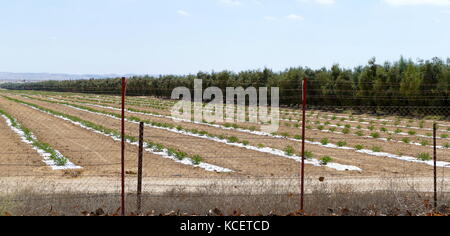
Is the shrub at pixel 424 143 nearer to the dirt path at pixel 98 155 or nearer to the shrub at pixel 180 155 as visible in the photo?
the shrub at pixel 180 155

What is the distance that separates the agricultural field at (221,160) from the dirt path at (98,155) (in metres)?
0.03

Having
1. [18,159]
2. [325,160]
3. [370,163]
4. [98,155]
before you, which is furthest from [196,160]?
[18,159]

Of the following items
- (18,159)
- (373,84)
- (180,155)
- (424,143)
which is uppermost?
(373,84)

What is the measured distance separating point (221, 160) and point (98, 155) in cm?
408

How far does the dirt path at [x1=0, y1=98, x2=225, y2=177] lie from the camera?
12.0 meters

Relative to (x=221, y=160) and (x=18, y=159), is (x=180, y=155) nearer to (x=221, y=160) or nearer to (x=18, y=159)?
(x=221, y=160)

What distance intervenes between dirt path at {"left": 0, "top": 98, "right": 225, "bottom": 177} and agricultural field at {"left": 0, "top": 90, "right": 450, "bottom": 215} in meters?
0.03

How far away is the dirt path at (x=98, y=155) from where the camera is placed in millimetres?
12031

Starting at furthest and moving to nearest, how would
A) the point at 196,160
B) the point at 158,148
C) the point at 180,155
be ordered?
the point at 158,148, the point at 180,155, the point at 196,160

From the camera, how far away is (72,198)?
8031mm

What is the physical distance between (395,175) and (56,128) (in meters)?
17.3

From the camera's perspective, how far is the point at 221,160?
545 inches
